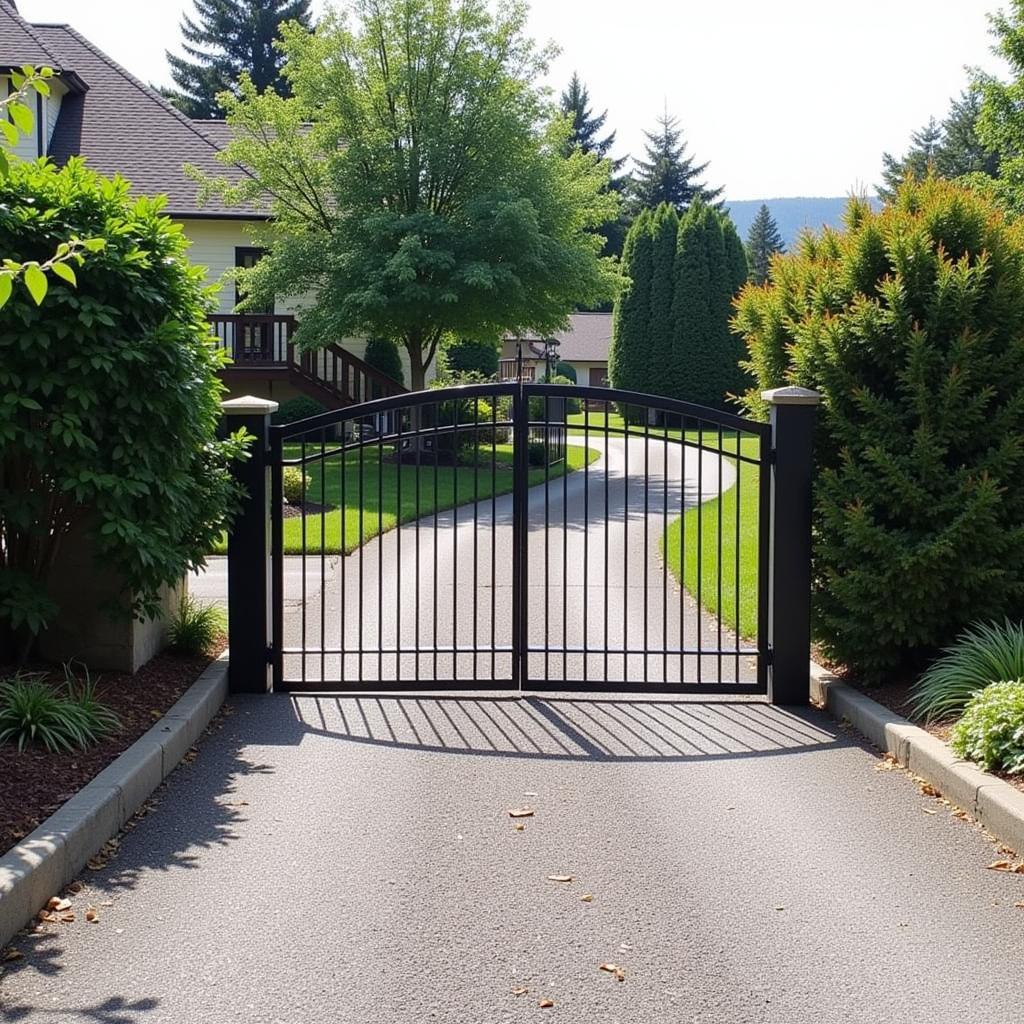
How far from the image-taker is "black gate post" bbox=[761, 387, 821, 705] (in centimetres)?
920

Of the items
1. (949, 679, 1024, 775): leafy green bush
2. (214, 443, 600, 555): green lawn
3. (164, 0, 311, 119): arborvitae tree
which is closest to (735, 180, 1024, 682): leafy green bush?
(949, 679, 1024, 775): leafy green bush

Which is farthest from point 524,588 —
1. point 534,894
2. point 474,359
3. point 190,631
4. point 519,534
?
point 474,359

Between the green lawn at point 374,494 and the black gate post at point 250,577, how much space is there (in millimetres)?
237

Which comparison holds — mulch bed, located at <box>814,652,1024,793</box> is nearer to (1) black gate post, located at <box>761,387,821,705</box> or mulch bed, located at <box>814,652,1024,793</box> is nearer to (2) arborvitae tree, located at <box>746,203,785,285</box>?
(1) black gate post, located at <box>761,387,821,705</box>

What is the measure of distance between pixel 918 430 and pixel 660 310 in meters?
40.1

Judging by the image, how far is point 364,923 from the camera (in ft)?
16.7

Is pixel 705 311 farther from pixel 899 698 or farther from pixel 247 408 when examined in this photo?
pixel 899 698

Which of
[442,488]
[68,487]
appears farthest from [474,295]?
[68,487]

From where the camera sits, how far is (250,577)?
9312 mm

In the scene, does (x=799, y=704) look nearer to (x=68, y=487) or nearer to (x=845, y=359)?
(x=845, y=359)

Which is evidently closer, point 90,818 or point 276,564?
point 90,818

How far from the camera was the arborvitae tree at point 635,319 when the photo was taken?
48594 millimetres

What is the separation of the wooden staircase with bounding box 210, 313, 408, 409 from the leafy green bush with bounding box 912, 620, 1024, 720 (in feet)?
74.9

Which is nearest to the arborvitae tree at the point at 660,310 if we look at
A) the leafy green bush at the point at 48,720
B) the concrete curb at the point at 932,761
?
the concrete curb at the point at 932,761
